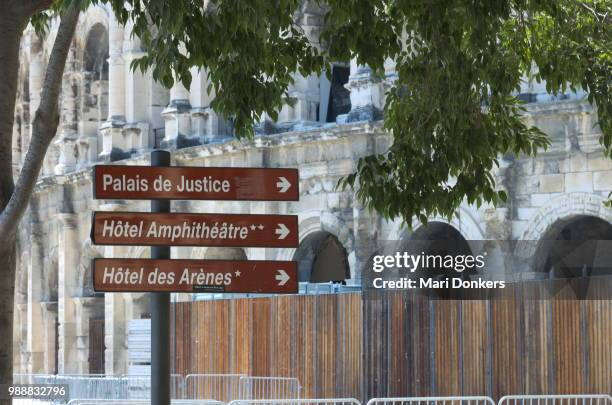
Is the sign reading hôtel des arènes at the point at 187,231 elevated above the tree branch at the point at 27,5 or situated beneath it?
situated beneath

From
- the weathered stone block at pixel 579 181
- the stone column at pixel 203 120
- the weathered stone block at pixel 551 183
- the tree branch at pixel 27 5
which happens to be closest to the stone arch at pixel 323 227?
the stone column at pixel 203 120

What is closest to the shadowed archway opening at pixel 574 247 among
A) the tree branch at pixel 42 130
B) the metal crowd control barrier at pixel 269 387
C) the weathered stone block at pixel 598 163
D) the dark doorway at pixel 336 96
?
the weathered stone block at pixel 598 163

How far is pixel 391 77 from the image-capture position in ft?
87.0

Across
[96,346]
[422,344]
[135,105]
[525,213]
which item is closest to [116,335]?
[96,346]

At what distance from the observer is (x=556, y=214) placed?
75.6ft

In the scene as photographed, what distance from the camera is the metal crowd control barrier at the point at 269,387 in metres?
23.9

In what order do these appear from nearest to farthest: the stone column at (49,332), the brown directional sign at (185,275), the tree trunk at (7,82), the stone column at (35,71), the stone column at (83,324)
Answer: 1. the brown directional sign at (185,275)
2. the tree trunk at (7,82)
3. the stone column at (83,324)
4. the stone column at (49,332)
5. the stone column at (35,71)

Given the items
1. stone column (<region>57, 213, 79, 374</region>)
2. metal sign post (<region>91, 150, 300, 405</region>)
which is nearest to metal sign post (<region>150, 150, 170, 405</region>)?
metal sign post (<region>91, 150, 300, 405</region>)

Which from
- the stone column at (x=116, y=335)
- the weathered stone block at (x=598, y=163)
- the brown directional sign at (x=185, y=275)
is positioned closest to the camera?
the brown directional sign at (x=185, y=275)

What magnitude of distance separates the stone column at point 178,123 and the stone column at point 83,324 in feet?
18.7

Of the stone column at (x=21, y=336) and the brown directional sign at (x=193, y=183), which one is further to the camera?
the stone column at (x=21, y=336)

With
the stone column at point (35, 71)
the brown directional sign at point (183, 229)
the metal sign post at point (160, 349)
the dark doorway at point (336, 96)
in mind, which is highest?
the stone column at point (35, 71)

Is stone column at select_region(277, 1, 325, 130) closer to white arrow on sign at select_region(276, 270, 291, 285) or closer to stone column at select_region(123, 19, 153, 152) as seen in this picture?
stone column at select_region(123, 19, 153, 152)

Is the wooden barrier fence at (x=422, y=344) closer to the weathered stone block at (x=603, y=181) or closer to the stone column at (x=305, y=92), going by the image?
the weathered stone block at (x=603, y=181)
